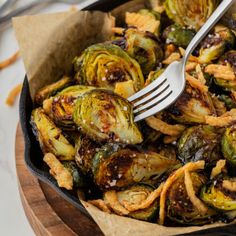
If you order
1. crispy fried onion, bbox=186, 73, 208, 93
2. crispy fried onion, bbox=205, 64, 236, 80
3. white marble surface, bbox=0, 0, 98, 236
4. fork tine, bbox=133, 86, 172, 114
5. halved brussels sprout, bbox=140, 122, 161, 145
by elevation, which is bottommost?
white marble surface, bbox=0, 0, 98, 236

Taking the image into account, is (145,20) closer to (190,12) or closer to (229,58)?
(190,12)

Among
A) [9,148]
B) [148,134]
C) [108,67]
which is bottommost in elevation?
[9,148]

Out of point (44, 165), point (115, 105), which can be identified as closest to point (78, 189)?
point (44, 165)

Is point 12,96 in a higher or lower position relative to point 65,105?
lower

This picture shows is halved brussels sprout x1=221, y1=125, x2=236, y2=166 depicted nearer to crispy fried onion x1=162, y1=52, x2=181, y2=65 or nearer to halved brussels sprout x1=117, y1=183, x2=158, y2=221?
halved brussels sprout x1=117, y1=183, x2=158, y2=221

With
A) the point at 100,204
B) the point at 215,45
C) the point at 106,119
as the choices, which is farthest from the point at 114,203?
the point at 215,45

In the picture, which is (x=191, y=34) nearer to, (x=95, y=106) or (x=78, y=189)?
(x=95, y=106)

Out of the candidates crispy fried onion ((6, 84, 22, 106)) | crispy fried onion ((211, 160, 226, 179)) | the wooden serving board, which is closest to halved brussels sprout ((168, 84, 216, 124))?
crispy fried onion ((211, 160, 226, 179))
